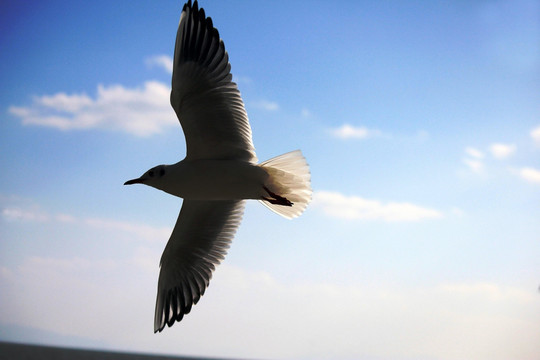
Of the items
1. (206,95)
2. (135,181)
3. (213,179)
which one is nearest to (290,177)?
(213,179)

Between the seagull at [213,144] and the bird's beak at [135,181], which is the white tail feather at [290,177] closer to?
the seagull at [213,144]

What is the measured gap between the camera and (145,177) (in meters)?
3.06

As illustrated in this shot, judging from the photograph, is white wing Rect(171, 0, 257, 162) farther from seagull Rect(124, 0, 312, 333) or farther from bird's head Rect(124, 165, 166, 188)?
bird's head Rect(124, 165, 166, 188)

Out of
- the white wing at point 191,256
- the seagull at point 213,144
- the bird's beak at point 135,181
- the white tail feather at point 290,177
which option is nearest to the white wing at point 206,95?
the seagull at point 213,144

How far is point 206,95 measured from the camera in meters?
2.88

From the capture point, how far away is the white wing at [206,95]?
2.88 m

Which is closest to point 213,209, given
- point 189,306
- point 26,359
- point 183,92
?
point 189,306

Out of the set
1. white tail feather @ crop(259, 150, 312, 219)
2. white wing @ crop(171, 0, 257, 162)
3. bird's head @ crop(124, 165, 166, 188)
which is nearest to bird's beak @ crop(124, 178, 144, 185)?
bird's head @ crop(124, 165, 166, 188)

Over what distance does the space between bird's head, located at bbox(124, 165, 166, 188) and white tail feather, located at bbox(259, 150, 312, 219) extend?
23.1 inches

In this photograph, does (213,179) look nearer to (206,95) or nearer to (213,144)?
(213,144)

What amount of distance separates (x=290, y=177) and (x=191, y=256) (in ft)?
2.96

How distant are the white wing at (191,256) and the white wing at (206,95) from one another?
491mm

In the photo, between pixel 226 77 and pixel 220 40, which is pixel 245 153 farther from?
pixel 220 40

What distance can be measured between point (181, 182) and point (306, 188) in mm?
751
